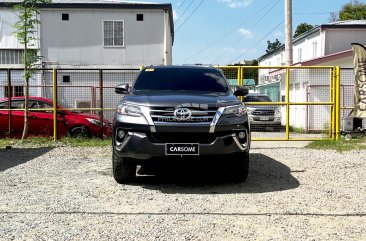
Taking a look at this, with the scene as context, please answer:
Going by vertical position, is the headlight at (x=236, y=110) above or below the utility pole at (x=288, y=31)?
below

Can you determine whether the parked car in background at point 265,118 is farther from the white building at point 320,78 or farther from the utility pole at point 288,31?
the utility pole at point 288,31

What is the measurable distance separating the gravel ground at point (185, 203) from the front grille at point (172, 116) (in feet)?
3.43

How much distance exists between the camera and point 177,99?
676cm

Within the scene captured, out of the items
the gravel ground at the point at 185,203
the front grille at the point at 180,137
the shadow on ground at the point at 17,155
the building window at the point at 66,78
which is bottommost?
the gravel ground at the point at 185,203

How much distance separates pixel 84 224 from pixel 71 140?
25.6 ft

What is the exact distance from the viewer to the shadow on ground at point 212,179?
6.84m

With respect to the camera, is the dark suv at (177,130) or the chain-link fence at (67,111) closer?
the dark suv at (177,130)

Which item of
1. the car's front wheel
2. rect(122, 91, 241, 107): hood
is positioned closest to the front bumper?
rect(122, 91, 241, 107): hood

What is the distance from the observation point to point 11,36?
23797 millimetres

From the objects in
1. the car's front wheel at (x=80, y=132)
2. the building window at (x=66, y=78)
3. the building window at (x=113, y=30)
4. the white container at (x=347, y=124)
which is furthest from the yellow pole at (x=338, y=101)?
the building window at (x=113, y=30)

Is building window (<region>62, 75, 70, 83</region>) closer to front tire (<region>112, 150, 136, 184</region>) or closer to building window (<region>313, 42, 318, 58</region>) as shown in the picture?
front tire (<region>112, 150, 136, 184</region>)

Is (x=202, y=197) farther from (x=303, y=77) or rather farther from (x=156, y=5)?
(x=156, y=5)

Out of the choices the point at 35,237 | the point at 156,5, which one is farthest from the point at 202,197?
the point at 156,5

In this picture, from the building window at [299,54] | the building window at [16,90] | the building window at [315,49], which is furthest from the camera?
the building window at [299,54]
